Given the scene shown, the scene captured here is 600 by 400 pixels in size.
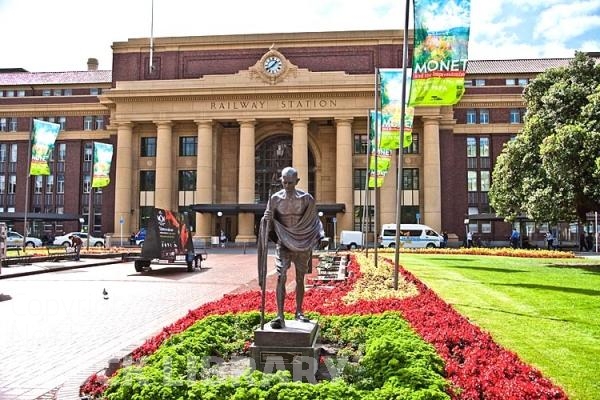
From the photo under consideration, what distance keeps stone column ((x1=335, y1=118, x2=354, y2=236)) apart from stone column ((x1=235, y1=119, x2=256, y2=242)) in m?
8.80

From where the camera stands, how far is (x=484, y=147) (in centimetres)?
6331

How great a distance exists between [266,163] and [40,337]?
175ft

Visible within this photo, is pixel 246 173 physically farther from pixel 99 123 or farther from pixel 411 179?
pixel 99 123

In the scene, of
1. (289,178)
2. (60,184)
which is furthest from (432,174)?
(289,178)

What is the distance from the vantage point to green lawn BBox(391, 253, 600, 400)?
7.76 m

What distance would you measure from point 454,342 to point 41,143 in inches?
1272

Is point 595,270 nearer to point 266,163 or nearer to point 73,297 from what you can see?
point 73,297

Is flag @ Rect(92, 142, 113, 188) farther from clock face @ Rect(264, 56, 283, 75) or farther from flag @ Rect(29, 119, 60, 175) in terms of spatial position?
clock face @ Rect(264, 56, 283, 75)

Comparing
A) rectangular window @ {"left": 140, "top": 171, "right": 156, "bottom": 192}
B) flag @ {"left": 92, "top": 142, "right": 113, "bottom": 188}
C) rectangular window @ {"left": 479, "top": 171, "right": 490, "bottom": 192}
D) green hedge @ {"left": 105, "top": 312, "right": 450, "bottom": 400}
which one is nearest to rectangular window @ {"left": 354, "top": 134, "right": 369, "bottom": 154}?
rectangular window @ {"left": 479, "top": 171, "right": 490, "bottom": 192}

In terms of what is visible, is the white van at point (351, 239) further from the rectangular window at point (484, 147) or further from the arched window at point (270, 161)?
the rectangular window at point (484, 147)

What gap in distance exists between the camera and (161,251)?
25.4 metres

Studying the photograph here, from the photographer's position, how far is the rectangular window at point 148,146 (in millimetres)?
62391

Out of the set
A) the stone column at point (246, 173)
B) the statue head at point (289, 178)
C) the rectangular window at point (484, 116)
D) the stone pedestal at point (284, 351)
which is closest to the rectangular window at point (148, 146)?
the stone column at point (246, 173)

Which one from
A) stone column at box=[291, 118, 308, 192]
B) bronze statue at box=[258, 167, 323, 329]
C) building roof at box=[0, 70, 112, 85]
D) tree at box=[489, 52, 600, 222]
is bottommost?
bronze statue at box=[258, 167, 323, 329]
